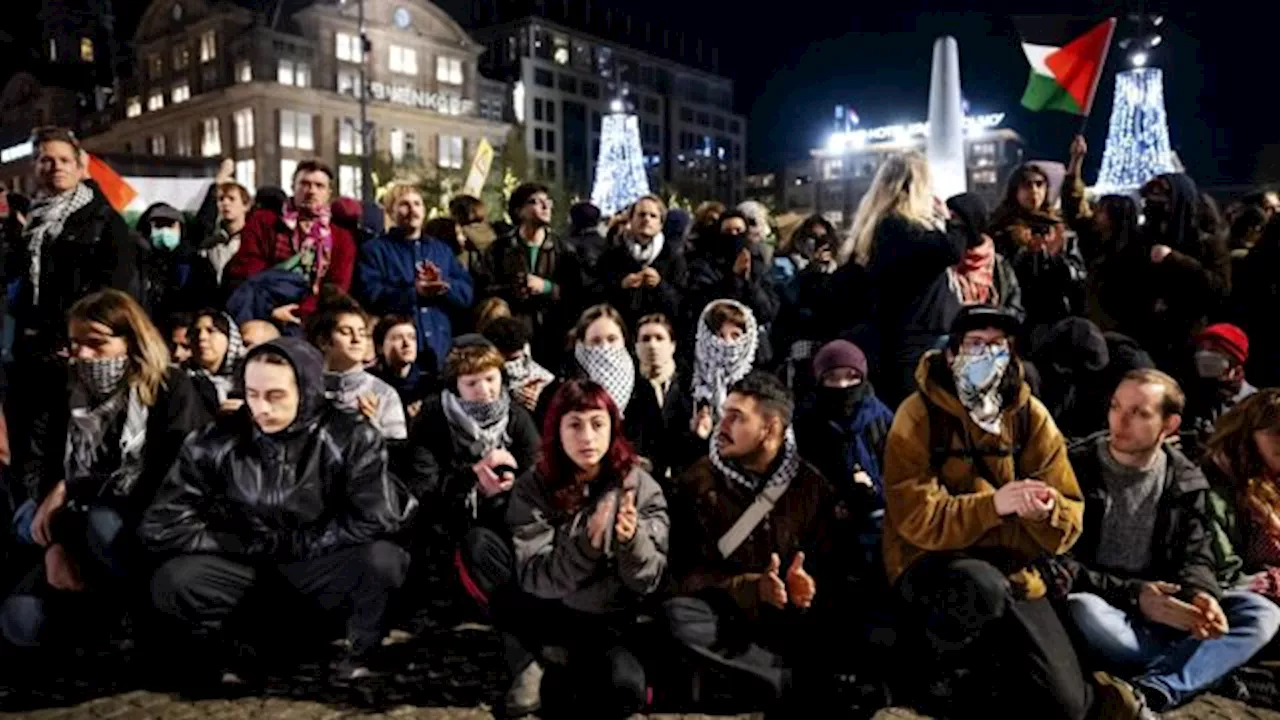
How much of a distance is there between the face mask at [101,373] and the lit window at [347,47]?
218 ft

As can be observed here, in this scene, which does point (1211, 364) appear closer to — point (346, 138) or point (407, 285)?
point (407, 285)

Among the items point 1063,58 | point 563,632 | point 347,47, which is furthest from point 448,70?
point 563,632

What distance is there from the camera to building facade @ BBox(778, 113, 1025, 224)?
98375mm

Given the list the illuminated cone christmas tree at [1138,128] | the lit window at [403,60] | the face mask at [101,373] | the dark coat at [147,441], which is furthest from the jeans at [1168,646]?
the lit window at [403,60]

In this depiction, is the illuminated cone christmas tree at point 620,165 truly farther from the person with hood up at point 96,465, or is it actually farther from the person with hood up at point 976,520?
the person with hood up at point 976,520

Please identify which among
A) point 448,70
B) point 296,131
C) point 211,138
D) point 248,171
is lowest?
point 248,171

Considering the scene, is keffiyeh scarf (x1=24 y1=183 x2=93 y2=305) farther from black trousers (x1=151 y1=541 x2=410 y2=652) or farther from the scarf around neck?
the scarf around neck

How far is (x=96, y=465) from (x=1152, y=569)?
216 inches

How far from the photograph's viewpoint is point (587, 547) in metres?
4.56

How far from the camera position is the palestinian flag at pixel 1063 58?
14141mm

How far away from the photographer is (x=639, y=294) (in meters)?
7.76

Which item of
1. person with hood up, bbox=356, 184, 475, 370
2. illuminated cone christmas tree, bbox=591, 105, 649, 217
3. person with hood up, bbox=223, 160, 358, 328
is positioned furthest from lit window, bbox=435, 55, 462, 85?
person with hood up, bbox=356, 184, 475, 370

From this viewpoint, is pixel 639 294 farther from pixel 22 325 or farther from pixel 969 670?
pixel 22 325

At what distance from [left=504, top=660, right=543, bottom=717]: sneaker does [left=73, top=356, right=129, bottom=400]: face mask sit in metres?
2.74
